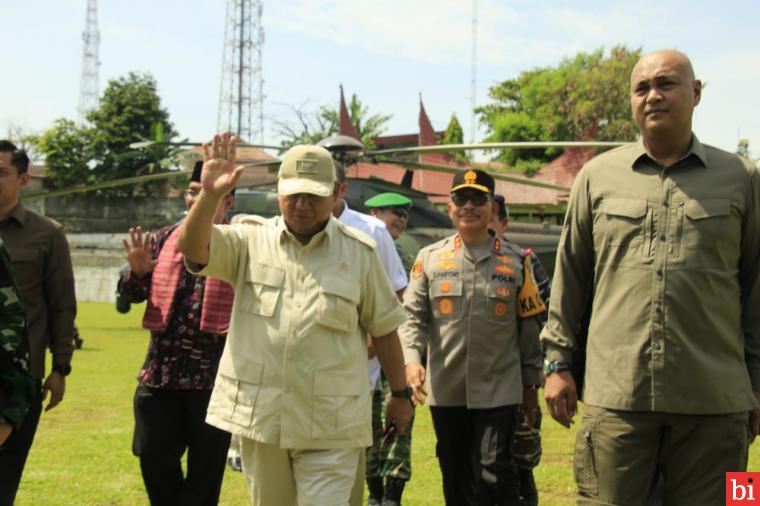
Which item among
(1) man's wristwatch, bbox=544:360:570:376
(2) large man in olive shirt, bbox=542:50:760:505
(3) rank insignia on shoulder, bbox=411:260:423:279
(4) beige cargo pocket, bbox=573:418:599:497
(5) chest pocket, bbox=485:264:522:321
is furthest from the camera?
(3) rank insignia on shoulder, bbox=411:260:423:279

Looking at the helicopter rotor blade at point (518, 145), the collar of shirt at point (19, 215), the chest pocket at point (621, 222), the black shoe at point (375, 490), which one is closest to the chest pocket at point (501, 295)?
the black shoe at point (375, 490)

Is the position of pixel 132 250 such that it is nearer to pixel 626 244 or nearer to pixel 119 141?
pixel 626 244

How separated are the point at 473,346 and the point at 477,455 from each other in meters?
0.59

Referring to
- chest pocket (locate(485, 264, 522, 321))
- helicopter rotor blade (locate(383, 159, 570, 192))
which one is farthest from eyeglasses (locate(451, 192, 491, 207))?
helicopter rotor blade (locate(383, 159, 570, 192))

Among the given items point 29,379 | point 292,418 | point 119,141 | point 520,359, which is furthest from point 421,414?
point 119,141

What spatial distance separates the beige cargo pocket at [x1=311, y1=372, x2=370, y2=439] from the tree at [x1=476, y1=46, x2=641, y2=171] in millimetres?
49161

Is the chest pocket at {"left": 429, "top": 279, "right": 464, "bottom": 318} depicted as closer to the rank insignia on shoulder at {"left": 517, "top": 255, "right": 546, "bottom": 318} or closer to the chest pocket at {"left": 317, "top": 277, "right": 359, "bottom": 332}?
the rank insignia on shoulder at {"left": 517, "top": 255, "right": 546, "bottom": 318}

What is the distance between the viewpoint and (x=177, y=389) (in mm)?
4863

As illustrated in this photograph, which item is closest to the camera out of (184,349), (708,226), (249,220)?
(708,226)

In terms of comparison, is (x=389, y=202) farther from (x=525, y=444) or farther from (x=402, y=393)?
(x=402, y=393)

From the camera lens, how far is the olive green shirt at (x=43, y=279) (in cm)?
493

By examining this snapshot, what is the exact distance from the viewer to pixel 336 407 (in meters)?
3.82

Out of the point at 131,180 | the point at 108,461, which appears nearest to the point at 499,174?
the point at 131,180

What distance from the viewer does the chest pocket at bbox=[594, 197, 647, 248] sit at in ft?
11.2
